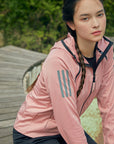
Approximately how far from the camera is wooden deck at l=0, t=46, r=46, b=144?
9.37ft

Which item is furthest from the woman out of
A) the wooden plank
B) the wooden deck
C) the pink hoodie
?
the wooden plank

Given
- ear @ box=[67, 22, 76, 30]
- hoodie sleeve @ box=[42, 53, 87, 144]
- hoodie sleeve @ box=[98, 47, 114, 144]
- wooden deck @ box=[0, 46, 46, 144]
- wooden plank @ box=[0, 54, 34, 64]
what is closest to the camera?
hoodie sleeve @ box=[42, 53, 87, 144]

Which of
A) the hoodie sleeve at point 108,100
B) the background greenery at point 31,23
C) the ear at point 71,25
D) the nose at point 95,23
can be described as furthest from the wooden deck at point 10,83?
the background greenery at point 31,23

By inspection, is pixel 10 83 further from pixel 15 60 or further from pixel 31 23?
pixel 31 23

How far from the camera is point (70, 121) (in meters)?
1.48

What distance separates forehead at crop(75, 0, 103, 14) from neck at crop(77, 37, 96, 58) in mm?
210

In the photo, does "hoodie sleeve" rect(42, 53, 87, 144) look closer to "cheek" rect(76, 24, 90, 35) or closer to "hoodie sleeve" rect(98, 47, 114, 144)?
"cheek" rect(76, 24, 90, 35)

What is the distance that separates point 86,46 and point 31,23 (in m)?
8.01

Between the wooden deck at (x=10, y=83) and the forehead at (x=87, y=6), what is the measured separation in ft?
5.53

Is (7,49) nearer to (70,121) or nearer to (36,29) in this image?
(36,29)

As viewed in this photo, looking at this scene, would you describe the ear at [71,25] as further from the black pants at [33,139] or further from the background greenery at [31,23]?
the background greenery at [31,23]

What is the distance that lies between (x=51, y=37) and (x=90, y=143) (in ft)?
24.2

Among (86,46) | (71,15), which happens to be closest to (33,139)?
(86,46)

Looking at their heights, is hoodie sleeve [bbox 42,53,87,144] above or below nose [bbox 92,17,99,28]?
below
